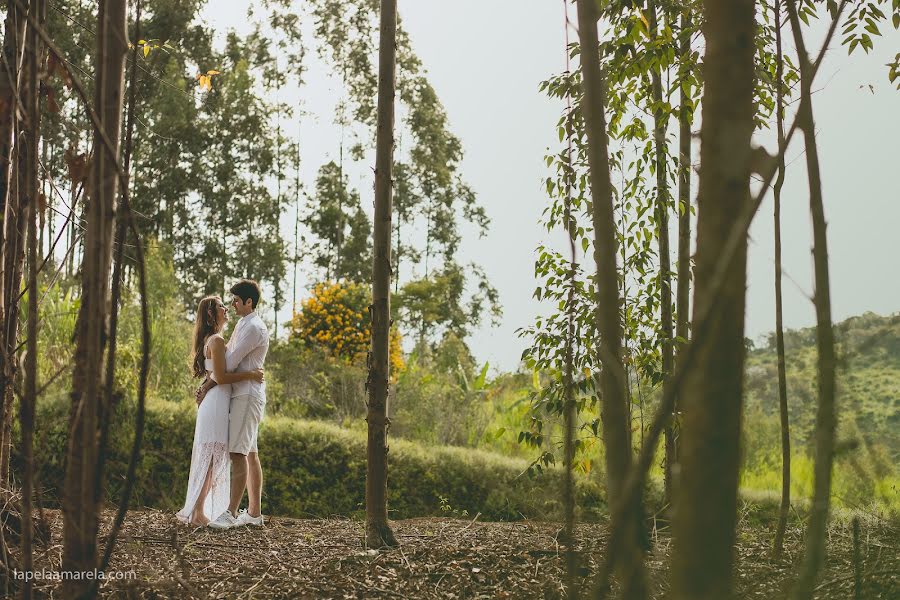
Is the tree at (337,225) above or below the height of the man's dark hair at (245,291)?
above

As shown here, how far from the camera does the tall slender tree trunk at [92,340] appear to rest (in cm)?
151

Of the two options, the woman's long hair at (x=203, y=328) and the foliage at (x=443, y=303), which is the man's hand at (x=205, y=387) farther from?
the foliage at (x=443, y=303)

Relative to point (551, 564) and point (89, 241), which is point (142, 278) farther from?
point (551, 564)

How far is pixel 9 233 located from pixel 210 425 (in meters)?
2.53

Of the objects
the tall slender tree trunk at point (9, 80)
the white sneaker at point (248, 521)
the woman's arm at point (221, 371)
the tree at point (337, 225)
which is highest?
the tree at point (337, 225)

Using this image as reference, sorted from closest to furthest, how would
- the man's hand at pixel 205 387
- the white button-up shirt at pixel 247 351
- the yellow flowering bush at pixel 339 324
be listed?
1. the white button-up shirt at pixel 247 351
2. the man's hand at pixel 205 387
3. the yellow flowering bush at pixel 339 324

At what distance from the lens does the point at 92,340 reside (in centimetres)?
154

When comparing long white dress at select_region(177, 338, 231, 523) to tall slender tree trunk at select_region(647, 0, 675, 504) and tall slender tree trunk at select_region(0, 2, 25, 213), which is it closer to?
tall slender tree trunk at select_region(0, 2, 25, 213)

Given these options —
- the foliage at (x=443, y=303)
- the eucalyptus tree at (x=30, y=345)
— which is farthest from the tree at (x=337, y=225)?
the eucalyptus tree at (x=30, y=345)

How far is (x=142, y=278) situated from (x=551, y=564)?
3.12 metres

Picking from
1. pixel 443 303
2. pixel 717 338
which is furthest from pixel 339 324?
pixel 717 338

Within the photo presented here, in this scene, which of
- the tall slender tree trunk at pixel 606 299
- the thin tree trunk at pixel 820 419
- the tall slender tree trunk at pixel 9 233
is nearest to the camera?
the thin tree trunk at pixel 820 419

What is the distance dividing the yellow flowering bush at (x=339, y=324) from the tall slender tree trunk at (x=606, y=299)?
42.6ft

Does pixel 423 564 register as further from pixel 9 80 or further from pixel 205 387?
pixel 9 80
